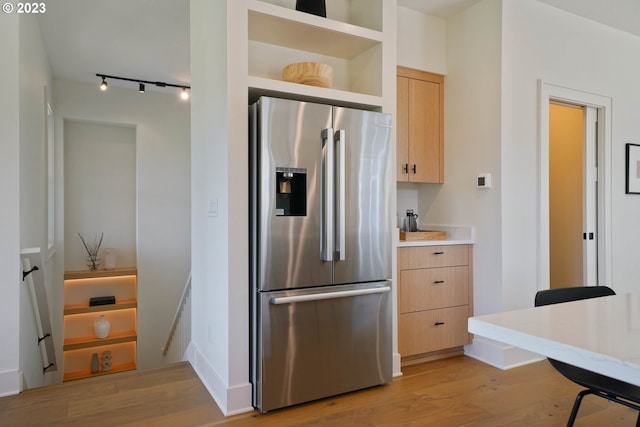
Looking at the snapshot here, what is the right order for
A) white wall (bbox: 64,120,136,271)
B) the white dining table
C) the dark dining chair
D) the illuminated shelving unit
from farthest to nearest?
white wall (bbox: 64,120,136,271) → the illuminated shelving unit → the dark dining chair → the white dining table

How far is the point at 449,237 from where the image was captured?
3518mm

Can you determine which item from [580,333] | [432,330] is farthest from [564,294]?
[432,330]

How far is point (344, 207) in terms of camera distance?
2.57 metres

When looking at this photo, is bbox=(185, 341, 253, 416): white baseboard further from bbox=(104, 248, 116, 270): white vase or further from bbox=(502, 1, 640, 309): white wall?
bbox=(104, 248, 116, 270): white vase

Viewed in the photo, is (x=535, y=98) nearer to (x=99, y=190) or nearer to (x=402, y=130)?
(x=402, y=130)

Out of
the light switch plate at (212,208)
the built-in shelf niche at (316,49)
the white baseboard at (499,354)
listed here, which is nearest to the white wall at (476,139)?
the white baseboard at (499,354)

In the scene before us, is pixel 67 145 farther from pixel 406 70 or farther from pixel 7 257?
pixel 406 70

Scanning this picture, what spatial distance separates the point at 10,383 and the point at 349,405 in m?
2.10

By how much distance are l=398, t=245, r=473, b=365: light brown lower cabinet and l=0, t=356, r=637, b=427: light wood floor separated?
0.91ft

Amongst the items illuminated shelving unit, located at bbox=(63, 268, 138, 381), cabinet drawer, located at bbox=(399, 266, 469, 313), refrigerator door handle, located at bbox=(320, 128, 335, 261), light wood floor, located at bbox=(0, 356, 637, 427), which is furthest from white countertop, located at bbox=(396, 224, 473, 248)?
illuminated shelving unit, located at bbox=(63, 268, 138, 381)

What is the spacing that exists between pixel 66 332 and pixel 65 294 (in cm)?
51

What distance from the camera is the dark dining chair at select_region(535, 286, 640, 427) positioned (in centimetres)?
144

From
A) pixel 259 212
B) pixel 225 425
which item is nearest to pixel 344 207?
pixel 259 212

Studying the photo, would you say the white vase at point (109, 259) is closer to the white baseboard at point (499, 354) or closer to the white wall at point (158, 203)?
the white wall at point (158, 203)
